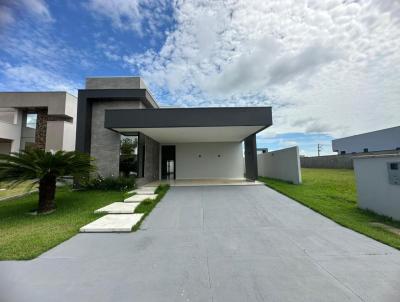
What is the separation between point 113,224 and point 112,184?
18.5 feet

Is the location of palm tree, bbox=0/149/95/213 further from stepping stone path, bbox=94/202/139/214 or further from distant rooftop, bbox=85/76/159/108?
distant rooftop, bbox=85/76/159/108

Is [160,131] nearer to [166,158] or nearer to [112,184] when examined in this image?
[112,184]

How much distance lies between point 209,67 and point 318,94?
7.33 m

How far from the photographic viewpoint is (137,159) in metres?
10.9

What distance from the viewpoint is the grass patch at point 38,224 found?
3.58 metres

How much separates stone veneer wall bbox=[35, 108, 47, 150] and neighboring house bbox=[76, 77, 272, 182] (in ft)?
33.2

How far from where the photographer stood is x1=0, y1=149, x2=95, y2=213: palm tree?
19.5ft

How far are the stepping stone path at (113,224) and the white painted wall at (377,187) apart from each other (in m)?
6.70

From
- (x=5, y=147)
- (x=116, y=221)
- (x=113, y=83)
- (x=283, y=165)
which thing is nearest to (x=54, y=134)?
(x=5, y=147)

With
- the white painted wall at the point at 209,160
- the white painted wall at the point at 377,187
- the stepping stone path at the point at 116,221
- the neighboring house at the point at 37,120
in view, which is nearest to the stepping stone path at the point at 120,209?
the stepping stone path at the point at 116,221

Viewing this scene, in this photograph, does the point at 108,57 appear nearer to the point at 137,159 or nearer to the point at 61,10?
the point at 137,159

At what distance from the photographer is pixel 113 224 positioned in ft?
15.7

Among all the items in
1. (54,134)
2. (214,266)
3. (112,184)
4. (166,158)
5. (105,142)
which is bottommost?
(214,266)

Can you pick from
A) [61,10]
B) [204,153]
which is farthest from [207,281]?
[204,153]
